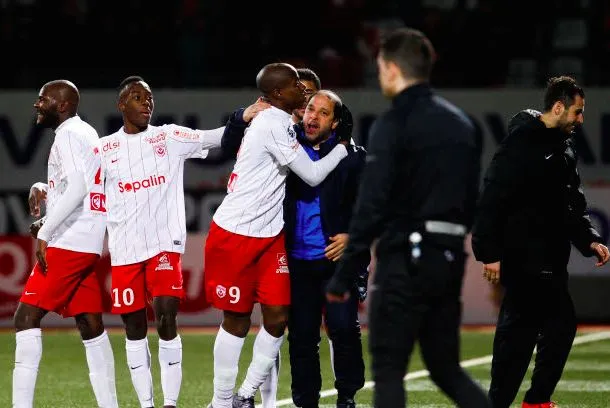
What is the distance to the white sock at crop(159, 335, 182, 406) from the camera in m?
7.82

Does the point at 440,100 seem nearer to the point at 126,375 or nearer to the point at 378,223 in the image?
the point at 378,223

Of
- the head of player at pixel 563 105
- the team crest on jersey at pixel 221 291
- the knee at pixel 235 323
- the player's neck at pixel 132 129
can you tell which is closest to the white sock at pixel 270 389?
the knee at pixel 235 323

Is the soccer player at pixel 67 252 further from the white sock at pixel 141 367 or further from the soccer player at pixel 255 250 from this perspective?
the soccer player at pixel 255 250

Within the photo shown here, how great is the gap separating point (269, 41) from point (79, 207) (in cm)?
1057

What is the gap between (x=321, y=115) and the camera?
7.82 metres

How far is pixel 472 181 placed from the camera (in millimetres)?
6086

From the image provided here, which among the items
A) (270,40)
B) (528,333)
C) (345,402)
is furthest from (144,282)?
(270,40)

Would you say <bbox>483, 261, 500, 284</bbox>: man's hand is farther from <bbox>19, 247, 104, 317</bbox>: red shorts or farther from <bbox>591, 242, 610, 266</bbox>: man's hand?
<bbox>19, 247, 104, 317</bbox>: red shorts

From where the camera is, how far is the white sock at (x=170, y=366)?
7816 mm

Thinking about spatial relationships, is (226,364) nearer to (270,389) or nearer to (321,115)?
(270,389)

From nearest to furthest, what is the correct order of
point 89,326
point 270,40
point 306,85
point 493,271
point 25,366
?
point 493,271, point 25,366, point 89,326, point 306,85, point 270,40

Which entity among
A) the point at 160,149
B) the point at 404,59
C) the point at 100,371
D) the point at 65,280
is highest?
the point at 404,59

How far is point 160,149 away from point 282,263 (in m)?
1.00

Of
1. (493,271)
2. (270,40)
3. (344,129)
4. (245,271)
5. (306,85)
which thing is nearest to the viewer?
(493,271)
